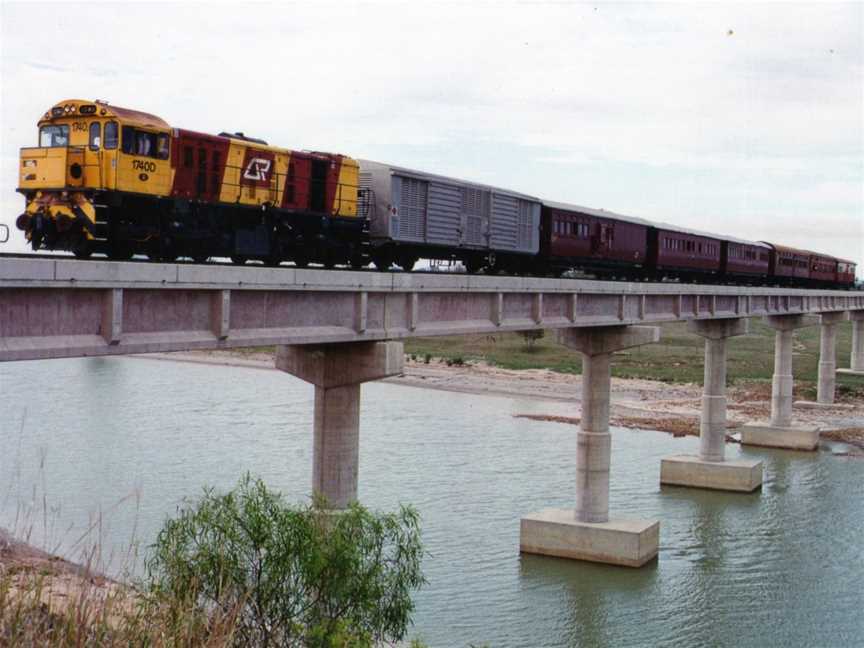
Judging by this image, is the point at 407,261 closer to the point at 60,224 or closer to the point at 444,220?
the point at 444,220

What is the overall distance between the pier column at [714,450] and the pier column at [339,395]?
26.7m

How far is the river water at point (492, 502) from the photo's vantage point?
26125mm

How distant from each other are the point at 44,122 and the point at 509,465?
97.2 ft

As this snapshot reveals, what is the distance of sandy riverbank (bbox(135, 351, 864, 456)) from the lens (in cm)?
6012

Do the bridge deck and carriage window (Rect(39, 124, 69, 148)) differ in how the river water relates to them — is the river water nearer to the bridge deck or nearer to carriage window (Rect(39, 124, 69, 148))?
the bridge deck

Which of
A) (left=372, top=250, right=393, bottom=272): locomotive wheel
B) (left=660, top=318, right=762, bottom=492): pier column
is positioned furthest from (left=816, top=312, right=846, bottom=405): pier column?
(left=372, top=250, right=393, bottom=272): locomotive wheel

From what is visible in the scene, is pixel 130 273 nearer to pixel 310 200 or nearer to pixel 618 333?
pixel 310 200

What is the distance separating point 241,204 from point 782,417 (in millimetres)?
42112

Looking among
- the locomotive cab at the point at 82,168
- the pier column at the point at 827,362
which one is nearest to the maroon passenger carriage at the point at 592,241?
the locomotive cab at the point at 82,168

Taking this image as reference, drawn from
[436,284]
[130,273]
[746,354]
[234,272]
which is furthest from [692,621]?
[746,354]

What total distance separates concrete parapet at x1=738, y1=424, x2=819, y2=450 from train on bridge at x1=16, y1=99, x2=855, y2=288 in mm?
26030

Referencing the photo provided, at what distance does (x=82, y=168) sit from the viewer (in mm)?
17828

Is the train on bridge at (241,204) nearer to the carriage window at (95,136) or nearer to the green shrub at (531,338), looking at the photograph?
the carriage window at (95,136)

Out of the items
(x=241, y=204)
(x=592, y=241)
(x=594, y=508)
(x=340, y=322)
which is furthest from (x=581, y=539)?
(x=241, y=204)
